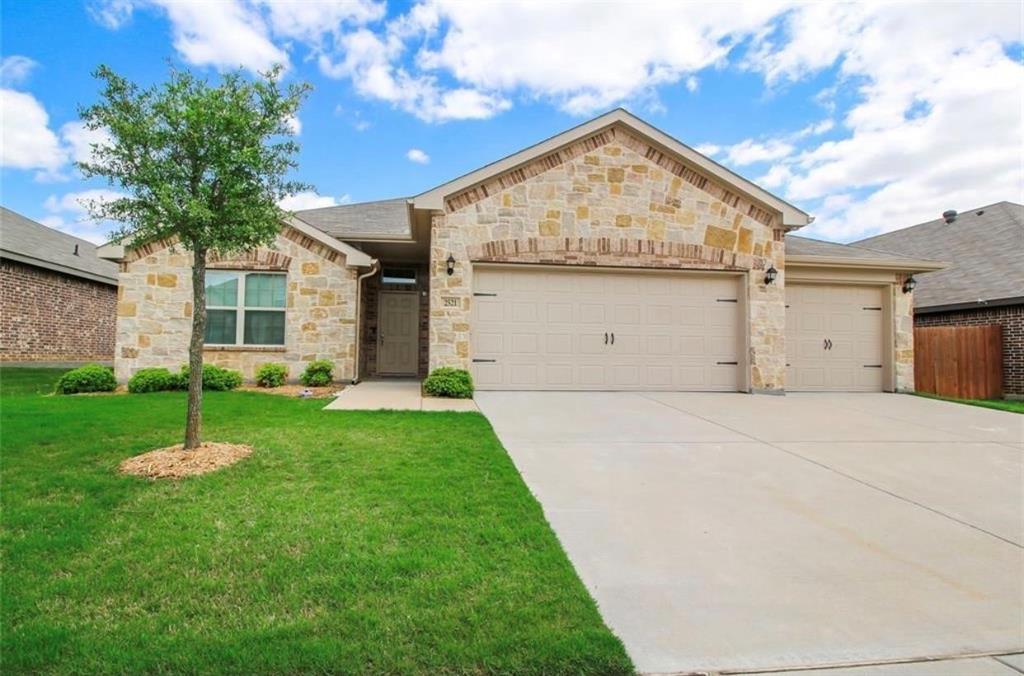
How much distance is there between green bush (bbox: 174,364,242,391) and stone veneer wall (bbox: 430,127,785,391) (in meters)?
4.12

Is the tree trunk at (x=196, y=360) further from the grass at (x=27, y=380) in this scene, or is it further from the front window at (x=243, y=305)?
the grass at (x=27, y=380)

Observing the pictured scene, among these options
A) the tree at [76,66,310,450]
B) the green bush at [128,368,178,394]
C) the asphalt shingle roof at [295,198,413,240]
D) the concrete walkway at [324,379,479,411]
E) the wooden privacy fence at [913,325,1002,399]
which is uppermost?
the asphalt shingle roof at [295,198,413,240]

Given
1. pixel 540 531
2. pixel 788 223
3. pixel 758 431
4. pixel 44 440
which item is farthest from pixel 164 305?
pixel 788 223

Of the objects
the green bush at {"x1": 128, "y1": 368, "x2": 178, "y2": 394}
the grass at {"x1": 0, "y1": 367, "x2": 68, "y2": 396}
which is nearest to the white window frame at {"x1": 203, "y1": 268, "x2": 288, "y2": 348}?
the green bush at {"x1": 128, "y1": 368, "x2": 178, "y2": 394}

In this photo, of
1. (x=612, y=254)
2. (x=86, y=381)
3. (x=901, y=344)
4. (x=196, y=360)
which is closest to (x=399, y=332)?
(x=612, y=254)

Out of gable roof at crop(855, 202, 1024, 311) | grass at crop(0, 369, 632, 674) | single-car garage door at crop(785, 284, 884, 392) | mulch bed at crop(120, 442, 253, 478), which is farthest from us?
gable roof at crop(855, 202, 1024, 311)

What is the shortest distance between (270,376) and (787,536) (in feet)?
31.5

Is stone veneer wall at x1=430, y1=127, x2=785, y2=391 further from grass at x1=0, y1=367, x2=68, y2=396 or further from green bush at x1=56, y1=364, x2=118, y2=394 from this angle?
grass at x1=0, y1=367, x2=68, y2=396

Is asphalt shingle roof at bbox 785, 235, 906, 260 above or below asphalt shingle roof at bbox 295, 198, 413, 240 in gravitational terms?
below

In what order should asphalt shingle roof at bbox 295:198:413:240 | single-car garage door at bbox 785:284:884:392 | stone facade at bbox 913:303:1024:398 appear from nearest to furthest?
asphalt shingle roof at bbox 295:198:413:240 → single-car garage door at bbox 785:284:884:392 → stone facade at bbox 913:303:1024:398

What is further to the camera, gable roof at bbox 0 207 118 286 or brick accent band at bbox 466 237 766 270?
gable roof at bbox 0 207 118 286

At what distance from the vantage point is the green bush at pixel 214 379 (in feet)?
32.3

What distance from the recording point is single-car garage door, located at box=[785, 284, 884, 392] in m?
11.1

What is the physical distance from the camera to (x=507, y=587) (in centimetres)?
252
